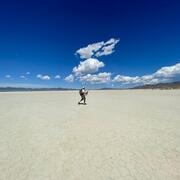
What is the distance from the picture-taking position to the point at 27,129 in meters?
8.91

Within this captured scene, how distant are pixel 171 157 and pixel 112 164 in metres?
1.99

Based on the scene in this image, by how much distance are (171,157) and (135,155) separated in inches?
44.2

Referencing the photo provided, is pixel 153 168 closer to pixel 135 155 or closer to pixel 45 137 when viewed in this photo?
pixel 135 155

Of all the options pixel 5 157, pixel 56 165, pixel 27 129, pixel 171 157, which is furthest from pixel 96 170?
pixel 27 129

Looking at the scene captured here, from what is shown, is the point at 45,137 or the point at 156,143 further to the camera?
the point at 45,137

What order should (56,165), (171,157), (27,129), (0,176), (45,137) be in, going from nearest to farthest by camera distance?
1. (0,176)
2. (56,165)
3. (171,157)
4. (45,137)
5. (27,129)

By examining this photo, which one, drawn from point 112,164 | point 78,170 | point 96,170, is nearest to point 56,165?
point 78,170

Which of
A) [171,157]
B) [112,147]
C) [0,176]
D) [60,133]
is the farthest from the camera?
[60,133]

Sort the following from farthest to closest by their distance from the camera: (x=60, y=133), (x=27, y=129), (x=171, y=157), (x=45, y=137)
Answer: (x=27, y=129)
(x=60, y=133)
(x=45, y=137)
(x=171, y=157)

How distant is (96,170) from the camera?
4758mm

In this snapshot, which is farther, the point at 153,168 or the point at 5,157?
the point at 5,157

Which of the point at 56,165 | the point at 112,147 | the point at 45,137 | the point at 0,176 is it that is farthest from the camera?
the point at 45,137

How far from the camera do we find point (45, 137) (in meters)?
7.57

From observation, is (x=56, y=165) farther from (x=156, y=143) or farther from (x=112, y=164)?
(x=156, y=143)
